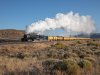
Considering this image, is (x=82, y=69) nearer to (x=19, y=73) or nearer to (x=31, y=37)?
(x=19, y=73)

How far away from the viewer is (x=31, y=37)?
70.2 metres

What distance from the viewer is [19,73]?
15039 millimetres

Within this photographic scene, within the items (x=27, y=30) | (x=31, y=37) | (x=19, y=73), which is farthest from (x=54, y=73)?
(x=27, y=30)

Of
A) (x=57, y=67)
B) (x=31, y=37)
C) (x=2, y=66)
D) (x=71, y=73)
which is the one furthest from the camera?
(x=31, y=37)

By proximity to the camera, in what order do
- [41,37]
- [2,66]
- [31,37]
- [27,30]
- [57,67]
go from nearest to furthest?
[57,67] < [2,66] < [31,37] < [41,37] < [27,30]

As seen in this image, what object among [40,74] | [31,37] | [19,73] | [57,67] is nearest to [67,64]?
[57,67]

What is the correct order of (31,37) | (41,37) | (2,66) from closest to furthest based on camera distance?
(2,66), (31,37), (41,37)

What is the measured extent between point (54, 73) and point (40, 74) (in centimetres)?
79

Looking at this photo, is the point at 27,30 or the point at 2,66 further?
the point at 27,30

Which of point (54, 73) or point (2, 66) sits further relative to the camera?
point (2, 66)

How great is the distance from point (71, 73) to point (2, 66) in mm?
4765

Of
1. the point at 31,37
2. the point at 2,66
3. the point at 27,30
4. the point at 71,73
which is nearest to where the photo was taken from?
the point at 71,73

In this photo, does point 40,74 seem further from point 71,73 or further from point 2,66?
point 2,66

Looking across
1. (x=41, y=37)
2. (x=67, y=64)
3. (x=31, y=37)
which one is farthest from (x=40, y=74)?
(x=41, y=37)
